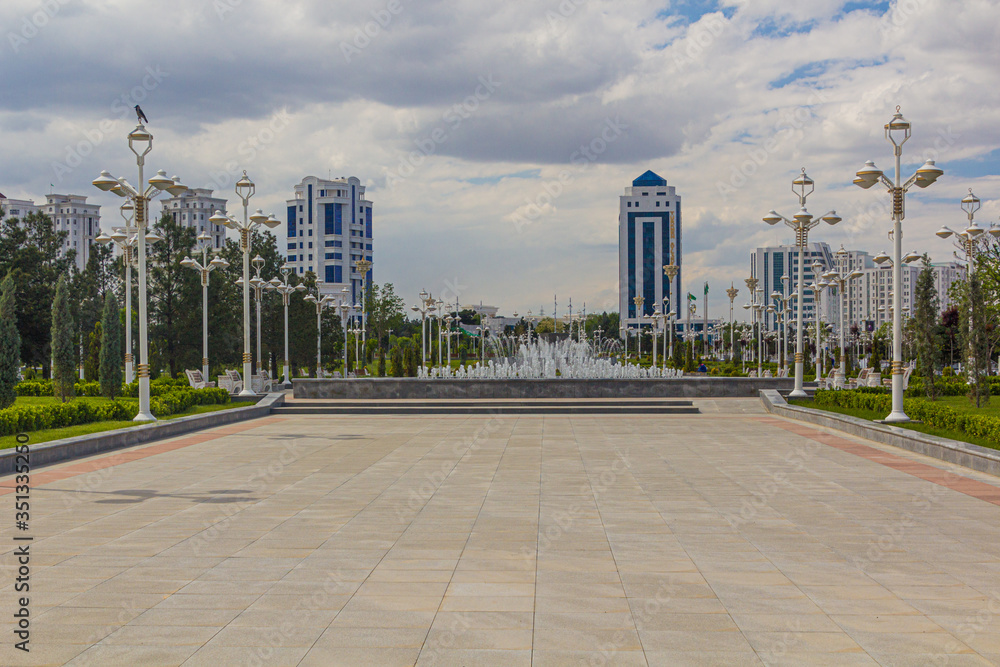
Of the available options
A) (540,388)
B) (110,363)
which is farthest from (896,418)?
(110,363)

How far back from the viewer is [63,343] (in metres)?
23.6

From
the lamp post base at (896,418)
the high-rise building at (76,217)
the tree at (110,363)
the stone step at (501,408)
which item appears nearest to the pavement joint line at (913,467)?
the lamp post base at (896,418)

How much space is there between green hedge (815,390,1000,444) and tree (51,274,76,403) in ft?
68.9

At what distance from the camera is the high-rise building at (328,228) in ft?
433

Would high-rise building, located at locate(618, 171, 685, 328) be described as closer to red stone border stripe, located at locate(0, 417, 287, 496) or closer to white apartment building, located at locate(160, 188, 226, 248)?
white apartment building, located at locate(160, 188, 226, 248)

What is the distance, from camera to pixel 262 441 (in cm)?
1477

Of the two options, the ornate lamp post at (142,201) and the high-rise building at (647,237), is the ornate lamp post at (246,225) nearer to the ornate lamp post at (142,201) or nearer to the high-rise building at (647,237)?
the ornate lamp post at (142,201)

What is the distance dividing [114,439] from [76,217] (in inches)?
4917

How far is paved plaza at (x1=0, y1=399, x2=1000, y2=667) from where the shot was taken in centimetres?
429

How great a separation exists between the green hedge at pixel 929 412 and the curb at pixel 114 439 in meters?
13.8

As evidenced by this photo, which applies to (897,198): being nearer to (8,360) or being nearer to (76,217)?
(8,360)

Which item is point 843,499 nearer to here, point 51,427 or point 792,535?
point 792,535

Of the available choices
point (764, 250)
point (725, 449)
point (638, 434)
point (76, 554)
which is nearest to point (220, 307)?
point (638, 434)

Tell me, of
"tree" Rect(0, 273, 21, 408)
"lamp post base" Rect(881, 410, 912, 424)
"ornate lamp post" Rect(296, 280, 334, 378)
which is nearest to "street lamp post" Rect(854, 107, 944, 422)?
"lamp post base" Rect(881, 410, 912, 424)
